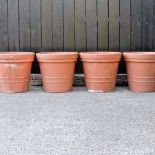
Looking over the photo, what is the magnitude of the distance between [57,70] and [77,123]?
167cm

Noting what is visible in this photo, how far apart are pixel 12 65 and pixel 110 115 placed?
1.79 m

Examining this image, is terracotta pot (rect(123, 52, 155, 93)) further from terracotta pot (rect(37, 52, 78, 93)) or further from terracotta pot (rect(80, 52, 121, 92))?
terracotta pot (rect(37, 52, 78, 93))

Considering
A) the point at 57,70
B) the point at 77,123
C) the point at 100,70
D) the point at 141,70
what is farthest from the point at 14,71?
the point at 77,123

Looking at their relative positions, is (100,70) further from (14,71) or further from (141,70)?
(14,71)

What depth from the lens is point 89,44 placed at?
6.04 meters

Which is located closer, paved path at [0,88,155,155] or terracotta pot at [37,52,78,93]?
paved path at [0,88,155,155]

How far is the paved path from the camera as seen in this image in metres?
3.23

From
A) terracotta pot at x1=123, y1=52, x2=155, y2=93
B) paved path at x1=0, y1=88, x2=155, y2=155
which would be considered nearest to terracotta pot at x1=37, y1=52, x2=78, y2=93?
paved path at x1=0, y1=88, x2=155, y2=155

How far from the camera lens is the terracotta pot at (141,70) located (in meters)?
5.46

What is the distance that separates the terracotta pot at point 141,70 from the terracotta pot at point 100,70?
0.18m

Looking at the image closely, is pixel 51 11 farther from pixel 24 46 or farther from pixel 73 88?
pixel 73 88

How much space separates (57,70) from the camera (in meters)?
5.53

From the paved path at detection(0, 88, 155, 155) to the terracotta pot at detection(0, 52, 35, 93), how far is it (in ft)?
0.53

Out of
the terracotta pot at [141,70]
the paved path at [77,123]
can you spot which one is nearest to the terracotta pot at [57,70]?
the paved path at [77,123]
